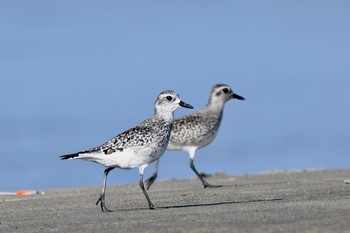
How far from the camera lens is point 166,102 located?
14633 millimetres

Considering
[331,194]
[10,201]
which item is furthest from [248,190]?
[10,201]

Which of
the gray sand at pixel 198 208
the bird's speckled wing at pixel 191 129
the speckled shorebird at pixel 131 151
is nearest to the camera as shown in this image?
the gray sand at pixel 198 208

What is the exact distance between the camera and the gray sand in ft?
35.6

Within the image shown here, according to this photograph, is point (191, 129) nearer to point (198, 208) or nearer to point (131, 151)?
point (131, 151)

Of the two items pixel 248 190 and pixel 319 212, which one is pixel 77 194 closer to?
pixel 248 190

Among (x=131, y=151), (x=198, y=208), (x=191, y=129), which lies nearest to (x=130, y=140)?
(x=131, y=151)

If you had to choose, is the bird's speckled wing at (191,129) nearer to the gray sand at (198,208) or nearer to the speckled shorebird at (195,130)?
the speckled shorebird at (195,130)

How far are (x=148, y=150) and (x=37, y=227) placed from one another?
2610mm

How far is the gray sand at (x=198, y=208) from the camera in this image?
10.8m

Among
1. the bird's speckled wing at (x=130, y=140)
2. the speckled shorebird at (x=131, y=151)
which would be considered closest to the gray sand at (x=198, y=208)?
the speckled shorebird at (x=131, y=151)

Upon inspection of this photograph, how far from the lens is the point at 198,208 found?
13.1 metres

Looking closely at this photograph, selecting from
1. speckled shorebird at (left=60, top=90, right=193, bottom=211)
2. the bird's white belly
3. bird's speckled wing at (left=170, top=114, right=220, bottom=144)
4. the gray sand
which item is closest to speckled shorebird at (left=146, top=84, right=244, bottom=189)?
bird's speckled wing at (left=170, top=114, right=220, bottom=144)

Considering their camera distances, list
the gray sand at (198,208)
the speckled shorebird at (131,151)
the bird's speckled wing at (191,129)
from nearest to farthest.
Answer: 1. the gray sand at (198,208)
2. the speckled shorebird at (131,151)
3. the bird's speckled wing at (191,129)

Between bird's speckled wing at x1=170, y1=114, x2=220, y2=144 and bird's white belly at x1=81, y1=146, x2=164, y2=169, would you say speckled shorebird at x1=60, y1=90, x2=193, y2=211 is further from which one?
bird's speckled wing at x1=170, y1=114, x2=220, y2=144
